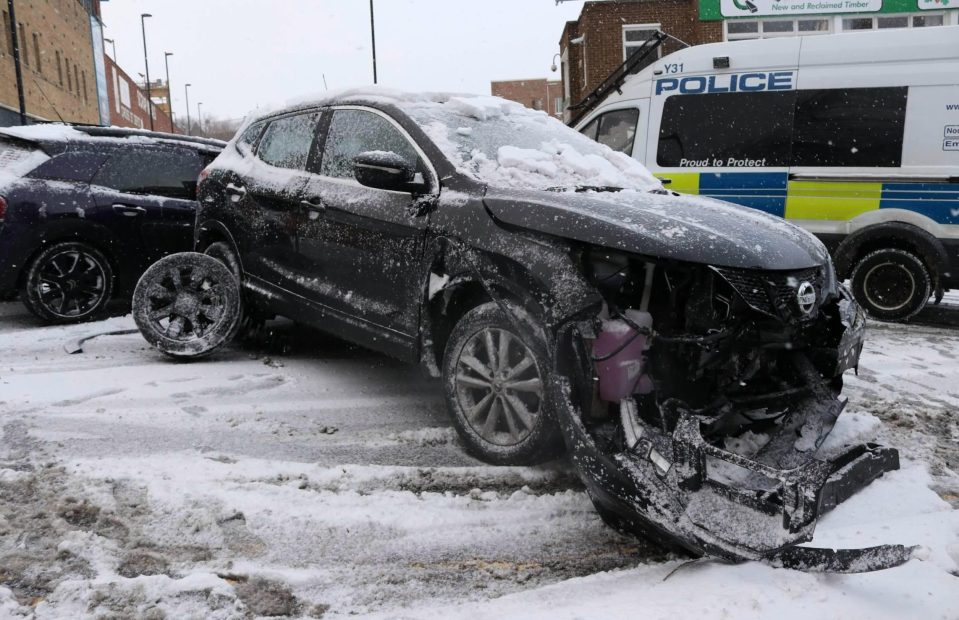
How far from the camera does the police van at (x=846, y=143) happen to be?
22.2 ft

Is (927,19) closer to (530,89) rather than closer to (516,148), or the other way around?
(516,148)

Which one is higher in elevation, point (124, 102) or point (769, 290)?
point (124, 102)

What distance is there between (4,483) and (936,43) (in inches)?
312

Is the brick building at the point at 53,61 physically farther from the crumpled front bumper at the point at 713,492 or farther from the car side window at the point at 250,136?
the crumpled front bumper at the point at 713,492

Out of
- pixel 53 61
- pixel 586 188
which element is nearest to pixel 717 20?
pixel 586 188

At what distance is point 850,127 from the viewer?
7031mm

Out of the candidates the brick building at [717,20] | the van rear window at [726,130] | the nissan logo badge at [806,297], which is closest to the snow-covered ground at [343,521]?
the nissan logo badge at [806,297]

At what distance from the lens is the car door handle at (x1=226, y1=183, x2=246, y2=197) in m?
4.87

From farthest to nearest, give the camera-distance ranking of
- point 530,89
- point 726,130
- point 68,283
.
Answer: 1. point 530,89
2. point 726,130
3. point 68,283

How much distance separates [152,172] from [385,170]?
158 inches

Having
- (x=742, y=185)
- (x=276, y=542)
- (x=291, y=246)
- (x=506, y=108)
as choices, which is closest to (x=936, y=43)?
(x=742, y=185)

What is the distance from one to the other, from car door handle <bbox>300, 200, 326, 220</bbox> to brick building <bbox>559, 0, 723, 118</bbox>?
18.1 m

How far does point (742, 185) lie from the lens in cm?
744

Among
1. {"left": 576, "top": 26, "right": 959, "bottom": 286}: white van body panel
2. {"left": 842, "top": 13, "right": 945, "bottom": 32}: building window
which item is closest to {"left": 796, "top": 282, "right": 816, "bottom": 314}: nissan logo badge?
{"left": 576, "top": 26, "right": 959, "bottom": 286}: white van body panel
